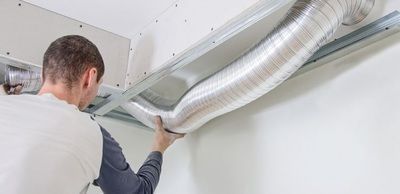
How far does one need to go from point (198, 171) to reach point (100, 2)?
0.80 meters

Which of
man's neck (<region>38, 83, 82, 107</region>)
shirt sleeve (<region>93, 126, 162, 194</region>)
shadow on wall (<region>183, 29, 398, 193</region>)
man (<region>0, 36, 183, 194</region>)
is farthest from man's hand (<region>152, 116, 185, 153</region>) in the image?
man's neck (<region>38, 83, 82, 107</region>)

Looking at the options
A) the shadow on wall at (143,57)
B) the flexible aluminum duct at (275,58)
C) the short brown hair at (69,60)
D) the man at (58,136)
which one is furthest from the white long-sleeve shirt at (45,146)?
the shadow on wall at (143,57)

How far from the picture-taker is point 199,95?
1.34 meters

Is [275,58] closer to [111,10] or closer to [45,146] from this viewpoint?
[45,146]

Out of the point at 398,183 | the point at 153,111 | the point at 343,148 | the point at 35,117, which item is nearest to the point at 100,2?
the point at 153,111

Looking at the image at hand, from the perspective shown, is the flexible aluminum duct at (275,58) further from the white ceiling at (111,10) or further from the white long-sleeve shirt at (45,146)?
the white long-sleeve shirt at (45,146)

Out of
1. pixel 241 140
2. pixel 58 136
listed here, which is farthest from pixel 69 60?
pixel 241 140

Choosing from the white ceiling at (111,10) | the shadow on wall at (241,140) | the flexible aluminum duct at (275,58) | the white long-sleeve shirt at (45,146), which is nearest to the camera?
the white long-sleeve shirt at (45,146)

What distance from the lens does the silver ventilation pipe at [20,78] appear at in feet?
→ 4.74

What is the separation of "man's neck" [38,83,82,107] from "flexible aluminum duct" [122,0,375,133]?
0.46 m

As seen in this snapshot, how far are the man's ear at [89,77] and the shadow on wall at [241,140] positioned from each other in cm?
64

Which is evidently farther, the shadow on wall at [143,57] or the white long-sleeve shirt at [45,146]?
the shadow on wall at [143,57]

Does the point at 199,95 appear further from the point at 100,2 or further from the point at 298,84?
the point at 100,2

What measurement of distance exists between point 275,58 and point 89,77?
0.52 meters
